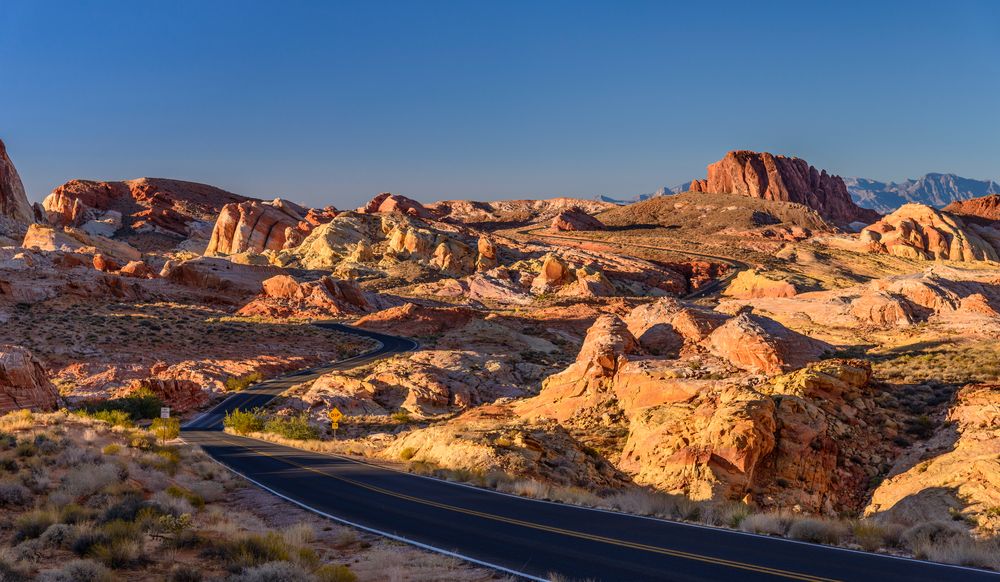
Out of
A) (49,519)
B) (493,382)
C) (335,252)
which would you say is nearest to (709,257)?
(335,252)

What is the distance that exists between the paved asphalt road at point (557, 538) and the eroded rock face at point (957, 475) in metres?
6.18

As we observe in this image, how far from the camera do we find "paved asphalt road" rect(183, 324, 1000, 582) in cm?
1066

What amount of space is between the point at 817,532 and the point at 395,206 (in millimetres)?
137689

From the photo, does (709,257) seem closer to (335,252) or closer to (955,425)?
(335,252)

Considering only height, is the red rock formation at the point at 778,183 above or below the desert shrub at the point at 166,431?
above

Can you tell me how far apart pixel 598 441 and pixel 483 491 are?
724cm

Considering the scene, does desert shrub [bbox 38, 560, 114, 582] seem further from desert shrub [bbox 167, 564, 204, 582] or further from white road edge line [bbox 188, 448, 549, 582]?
white road edge line [bbox 188, 448, 549, 582]

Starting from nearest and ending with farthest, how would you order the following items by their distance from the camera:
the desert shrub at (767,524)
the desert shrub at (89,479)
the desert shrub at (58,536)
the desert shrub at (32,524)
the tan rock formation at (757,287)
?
1. the desert shrub at (58,536)
2. the desert shrub at (32,524)
3. the desert shrub at (767,524)
4. the desert shrub at (89,479)
5. the tan rock formation at (757,287)

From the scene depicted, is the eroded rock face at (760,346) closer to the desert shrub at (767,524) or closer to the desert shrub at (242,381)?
the desert shrub at (767,524)

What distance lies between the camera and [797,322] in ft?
163

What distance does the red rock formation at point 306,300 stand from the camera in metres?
71.1

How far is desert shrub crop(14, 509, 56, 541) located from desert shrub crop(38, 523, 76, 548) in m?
0.45

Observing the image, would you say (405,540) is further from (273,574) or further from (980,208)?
(980,208)

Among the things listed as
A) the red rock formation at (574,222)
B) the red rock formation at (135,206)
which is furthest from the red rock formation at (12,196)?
the red rock formation at (574,222)
